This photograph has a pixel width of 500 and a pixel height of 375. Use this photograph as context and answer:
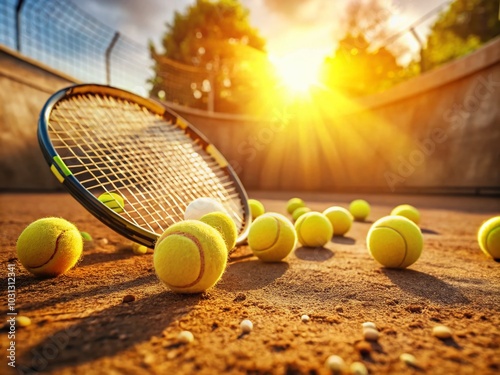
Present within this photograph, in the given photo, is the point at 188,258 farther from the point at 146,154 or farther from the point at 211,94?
the point at 211,94

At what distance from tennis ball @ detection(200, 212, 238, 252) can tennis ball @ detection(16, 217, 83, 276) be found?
2.68ft

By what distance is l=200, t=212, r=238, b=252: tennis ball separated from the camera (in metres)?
2.12

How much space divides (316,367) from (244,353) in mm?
243

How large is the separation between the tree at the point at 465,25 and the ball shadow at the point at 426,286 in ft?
68.9

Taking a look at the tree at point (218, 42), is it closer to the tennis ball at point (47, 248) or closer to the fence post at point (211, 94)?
the fence post at point (211, 94)

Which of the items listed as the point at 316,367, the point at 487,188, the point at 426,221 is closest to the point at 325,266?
the point at 316,367

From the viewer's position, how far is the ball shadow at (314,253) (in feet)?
8.47

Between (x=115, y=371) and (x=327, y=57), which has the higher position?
(x=327, y=57)

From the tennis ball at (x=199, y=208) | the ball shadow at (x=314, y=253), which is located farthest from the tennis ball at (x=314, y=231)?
the tennis ball at (x=199, y=208)

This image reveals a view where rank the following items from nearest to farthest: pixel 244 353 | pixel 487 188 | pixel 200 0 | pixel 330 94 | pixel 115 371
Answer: pixel 115 371, pixel 244 353, pixel 487 188, pixel 330 94, pixel 200 0

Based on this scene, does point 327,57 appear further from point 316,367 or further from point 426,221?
point 316,367

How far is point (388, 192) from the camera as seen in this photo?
955cm

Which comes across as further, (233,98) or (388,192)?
(233,98)

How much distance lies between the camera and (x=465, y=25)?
21.8 meters
